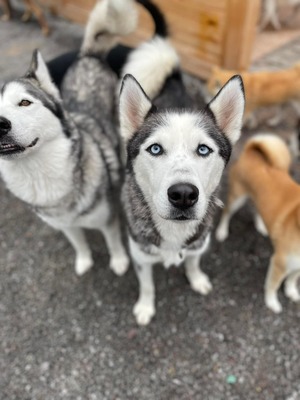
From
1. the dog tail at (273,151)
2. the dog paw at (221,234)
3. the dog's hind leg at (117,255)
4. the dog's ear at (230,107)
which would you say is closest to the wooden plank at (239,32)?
the dog tail at (273,151)

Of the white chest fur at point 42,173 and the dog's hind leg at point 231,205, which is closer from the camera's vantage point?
the white chest fur at point 42,173

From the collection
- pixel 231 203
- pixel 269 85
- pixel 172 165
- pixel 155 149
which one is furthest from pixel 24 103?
pixel 269 85

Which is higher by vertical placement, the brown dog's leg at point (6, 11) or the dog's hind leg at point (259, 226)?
the brown dog's leg at point (6, 11)

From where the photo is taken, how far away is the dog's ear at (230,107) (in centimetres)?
172

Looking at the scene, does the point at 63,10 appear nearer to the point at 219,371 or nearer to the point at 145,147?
the point at 145,147

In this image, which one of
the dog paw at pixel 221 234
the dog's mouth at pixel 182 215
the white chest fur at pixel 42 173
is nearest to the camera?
the dog's mouth at pixel 182 215

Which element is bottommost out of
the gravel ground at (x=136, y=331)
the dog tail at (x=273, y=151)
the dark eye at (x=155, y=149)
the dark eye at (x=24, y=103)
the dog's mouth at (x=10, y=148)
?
the gravel ground at (x=136, y=331)

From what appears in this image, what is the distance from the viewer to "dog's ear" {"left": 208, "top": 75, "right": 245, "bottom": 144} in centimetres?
172

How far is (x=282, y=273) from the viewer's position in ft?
8.02

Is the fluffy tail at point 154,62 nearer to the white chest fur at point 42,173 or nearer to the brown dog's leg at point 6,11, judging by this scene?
the white chest fur at point 42,173

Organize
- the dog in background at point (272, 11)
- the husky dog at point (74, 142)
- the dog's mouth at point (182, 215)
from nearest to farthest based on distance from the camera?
the dog's mouth at point (182, 215) → the husky dog at point (74, 142) → the dog in background at point (272, 11)

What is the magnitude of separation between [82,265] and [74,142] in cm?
132

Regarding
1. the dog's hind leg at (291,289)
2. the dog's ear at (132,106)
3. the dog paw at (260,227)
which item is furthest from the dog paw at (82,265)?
the dog's hind leg at (291,289)

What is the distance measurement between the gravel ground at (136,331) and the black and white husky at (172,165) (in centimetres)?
69
